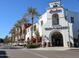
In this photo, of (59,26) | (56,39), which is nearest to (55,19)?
(59,26)

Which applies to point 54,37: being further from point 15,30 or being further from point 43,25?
point 15,30

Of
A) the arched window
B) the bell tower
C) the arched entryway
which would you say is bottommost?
the arched entryway

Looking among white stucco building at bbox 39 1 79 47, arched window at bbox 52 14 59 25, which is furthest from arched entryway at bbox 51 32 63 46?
arched window at bbox 52 14 59 25

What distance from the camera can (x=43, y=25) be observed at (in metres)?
61.0

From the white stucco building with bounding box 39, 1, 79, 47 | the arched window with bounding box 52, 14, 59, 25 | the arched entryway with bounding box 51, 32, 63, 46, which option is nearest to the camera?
the white stucco building with bounding box 39, 1, 79, 47

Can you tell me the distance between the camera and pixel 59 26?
58938mm

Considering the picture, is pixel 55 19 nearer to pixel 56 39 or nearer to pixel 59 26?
pixel 59 26

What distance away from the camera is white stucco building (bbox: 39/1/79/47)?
58.0 m

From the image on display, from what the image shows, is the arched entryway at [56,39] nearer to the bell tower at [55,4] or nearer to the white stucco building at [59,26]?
the white stucco building at [59,26]

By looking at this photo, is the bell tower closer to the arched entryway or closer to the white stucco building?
the white stucco building

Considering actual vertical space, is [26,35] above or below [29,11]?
below

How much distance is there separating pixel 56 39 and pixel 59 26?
14.1ft

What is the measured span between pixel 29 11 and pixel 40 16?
3.80 metres

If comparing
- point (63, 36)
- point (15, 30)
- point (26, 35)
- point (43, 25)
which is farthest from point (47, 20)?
point (15, 30)
